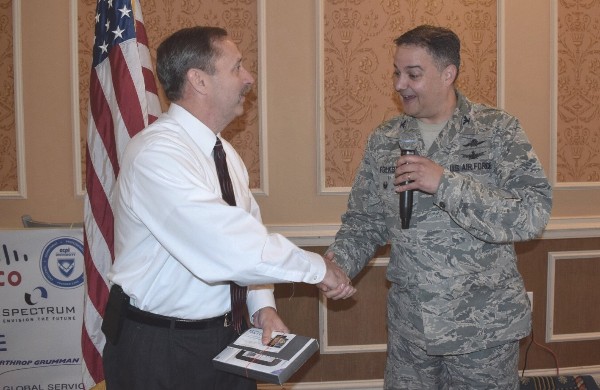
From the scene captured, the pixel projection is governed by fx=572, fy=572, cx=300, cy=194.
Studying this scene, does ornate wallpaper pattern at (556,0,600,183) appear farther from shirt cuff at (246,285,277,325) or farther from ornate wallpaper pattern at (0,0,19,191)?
ornate wallpaper pattern at (0,0,19,191)

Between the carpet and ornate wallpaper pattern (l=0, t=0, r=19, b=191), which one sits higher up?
ornate wallpaper pattern (l=0, t=0, r=19, b=191)

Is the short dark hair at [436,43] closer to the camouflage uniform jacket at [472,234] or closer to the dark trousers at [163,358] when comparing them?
the camouflage uniform jacket at [472,234]

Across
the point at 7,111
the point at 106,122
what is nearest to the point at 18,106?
the point at 7,111

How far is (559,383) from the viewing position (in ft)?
11.2

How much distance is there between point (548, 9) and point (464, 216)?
2.22 meters

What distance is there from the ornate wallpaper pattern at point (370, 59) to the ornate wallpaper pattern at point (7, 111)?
1824 mm

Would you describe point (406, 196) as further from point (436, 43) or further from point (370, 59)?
point (370, 59)

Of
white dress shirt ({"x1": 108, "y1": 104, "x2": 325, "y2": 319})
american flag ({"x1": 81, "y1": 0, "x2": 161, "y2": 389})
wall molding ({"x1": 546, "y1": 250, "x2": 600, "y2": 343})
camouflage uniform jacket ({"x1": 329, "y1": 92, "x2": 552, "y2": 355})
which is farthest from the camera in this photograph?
wall molding ({"x1": 546, "y1": 250, "x2": 600, "y2": 343})

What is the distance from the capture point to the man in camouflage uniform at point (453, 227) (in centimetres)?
196

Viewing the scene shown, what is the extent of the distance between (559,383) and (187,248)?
9.11ft

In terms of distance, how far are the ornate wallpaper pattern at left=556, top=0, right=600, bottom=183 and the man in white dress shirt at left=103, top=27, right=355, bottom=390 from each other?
2336mm

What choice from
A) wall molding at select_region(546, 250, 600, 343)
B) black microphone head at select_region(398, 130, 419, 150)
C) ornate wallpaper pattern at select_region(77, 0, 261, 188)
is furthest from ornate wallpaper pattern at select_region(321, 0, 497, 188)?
black microphone head at select_region(398, 130, 419, 150)

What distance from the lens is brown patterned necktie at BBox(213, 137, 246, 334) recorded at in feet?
5.92

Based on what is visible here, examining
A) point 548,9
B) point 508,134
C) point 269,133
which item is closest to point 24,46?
point 269,133
